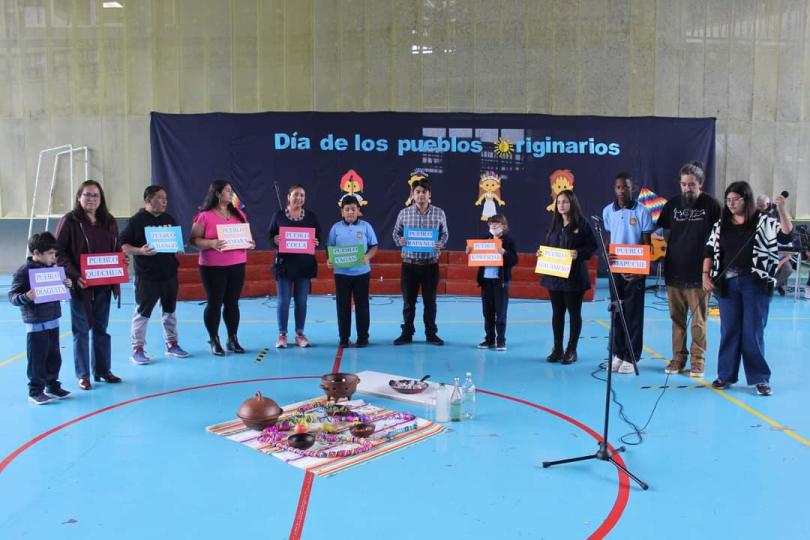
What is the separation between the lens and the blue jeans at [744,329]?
5.55m

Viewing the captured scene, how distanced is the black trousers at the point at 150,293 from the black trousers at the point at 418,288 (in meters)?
2.52

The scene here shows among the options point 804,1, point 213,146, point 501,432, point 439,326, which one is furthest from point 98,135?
point 804,1

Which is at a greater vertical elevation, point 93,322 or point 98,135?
point 98,135

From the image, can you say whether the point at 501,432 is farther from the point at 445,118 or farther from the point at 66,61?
the point at 66,61

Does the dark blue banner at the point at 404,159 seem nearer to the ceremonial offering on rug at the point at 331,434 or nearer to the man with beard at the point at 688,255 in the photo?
the man with beard at the point at 688,255

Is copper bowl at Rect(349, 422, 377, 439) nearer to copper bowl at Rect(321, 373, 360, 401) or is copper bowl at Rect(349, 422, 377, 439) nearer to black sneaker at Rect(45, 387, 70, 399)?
copper bowl at Rect(321, 373, 360, 401)

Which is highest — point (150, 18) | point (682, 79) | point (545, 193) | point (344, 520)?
point (150, 18)

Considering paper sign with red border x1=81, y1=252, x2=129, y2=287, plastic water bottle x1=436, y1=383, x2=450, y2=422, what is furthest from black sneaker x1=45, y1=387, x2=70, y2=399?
plastic water bottle x1=436, y1=383, x2=450, y2=422

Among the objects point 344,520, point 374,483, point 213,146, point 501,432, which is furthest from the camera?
point 213,146

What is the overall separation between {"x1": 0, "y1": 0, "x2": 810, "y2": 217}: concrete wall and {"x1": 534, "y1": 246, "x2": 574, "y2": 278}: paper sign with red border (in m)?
7.39

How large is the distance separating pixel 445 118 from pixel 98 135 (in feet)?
23.1

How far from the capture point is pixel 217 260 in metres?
6.90

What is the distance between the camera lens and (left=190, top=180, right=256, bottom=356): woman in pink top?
22.4ft

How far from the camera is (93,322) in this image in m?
5.83
